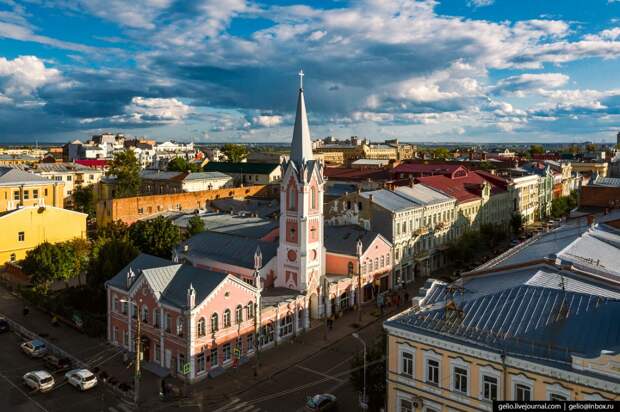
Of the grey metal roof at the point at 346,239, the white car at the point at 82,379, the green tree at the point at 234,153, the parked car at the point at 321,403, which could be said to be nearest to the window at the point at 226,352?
the parked car at the point at 321,403

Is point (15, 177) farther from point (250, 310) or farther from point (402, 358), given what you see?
point (402, 358)

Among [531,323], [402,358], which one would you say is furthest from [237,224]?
[531,323]

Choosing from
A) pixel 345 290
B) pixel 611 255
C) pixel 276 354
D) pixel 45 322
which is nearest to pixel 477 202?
pixel 345 290

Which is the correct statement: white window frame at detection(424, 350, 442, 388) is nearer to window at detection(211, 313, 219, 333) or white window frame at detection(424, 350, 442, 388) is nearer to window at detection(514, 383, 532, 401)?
window at detection(514, 383, 532, 401)

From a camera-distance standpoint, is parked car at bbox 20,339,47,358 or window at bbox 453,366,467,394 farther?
parked car at bbox 20,339,47,358

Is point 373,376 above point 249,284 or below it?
below

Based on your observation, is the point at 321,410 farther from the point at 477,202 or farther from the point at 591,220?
the point at 477,202

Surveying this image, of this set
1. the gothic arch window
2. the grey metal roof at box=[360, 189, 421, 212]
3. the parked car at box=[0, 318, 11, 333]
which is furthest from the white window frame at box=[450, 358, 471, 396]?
the parked car at box=[0, 318, 11, 333]
